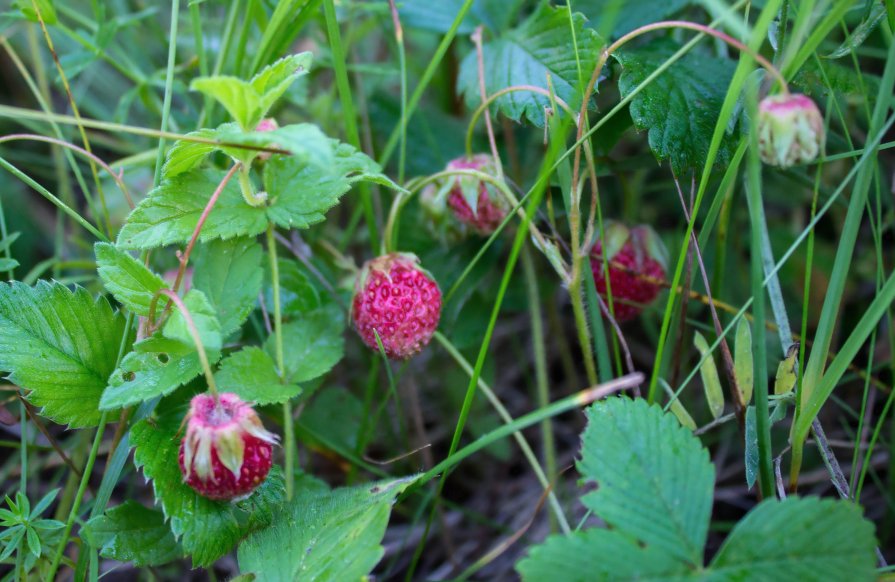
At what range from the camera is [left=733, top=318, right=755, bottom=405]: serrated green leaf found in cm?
Answer: 106

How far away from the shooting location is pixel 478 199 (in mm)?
1280

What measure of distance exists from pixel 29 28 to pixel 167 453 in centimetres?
112

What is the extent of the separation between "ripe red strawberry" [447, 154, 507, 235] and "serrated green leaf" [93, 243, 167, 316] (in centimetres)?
53

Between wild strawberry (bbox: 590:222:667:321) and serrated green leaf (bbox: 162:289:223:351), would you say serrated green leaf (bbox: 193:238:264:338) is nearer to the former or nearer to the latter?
serrated green leaf (bbox: 162:289:223:351)

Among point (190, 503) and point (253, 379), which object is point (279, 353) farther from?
point (190, 503)

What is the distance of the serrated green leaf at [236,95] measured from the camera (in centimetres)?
83

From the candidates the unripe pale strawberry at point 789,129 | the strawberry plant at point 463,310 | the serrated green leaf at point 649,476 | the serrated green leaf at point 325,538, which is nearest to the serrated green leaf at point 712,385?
the strawberry plant at point 463,310

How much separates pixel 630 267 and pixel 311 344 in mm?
601

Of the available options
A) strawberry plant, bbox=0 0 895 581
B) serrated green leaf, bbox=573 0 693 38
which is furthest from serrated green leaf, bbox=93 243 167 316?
serrated green leaf, bbox=573 0 693 38

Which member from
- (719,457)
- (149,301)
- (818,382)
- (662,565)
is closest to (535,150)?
(719,457)

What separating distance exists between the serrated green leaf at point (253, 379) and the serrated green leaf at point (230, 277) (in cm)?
5

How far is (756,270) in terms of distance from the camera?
866 mm

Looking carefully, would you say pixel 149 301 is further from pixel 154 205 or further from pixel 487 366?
pixel 487 366

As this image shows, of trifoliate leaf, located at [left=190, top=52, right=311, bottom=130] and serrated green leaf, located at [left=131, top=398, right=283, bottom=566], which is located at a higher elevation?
trifoliate leaf, located at [left=190, top=52, right=311, bottom=130]
